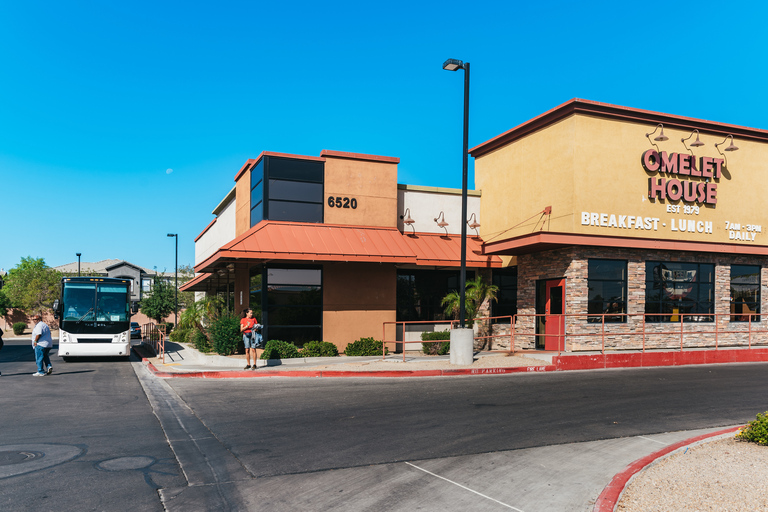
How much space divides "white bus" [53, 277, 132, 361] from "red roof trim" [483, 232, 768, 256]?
45.9ft

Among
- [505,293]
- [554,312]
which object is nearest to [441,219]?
[505,293]

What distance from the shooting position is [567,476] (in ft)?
21.9

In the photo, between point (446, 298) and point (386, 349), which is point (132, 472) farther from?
point (446, 298)

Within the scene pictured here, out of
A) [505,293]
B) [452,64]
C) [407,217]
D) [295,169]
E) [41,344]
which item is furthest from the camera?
[505,293]

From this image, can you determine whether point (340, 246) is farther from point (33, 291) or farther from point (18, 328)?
point (33, 291)

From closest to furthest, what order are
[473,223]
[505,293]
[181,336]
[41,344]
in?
[41,344] → [505,293] → [473,223] → [181,336]

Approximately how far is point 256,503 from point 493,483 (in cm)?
253

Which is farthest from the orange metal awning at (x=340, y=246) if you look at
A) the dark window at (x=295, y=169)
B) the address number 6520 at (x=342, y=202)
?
the dark window at (x=295, y=169)

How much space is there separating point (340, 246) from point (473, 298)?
18.4ft

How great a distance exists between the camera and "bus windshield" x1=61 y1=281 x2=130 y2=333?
839 inches

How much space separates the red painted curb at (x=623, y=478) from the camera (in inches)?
221

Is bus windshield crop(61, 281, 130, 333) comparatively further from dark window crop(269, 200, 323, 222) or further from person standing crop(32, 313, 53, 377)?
dark window crop(269, 200, 323, 222)

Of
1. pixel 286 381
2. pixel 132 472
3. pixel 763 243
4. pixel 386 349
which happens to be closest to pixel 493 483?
pixel 132 472

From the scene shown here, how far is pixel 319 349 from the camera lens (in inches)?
754
